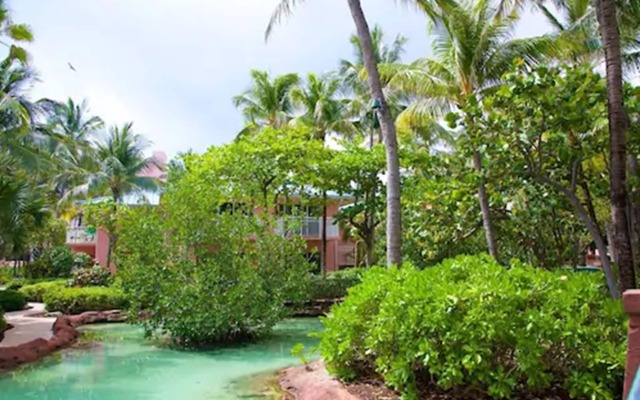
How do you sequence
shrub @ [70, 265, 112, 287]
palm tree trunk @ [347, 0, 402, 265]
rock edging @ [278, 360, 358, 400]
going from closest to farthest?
rock edging @ [278, 360, 358, 400], palm tree trunk @ [347, 0, 402, 265], shrub @ [70, 265, 112, 287]

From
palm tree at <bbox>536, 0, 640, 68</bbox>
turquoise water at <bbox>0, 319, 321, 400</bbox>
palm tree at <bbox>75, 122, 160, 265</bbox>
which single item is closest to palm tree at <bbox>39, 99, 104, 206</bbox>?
palm tree at <bbox>75, 122, 160, 265</bbox>

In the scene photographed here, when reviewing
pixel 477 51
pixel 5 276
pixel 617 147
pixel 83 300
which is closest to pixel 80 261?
pixel 5 276

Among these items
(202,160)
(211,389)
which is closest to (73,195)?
(202,160)

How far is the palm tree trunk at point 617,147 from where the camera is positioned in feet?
20.8

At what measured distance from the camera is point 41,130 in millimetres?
24906

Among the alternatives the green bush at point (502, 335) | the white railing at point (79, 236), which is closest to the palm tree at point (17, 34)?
the green bush at point (502, 335)

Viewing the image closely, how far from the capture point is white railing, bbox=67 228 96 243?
112ft

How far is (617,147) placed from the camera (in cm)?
659

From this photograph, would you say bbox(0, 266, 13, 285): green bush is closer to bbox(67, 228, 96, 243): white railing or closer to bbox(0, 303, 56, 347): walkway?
bbox(67, 228, 96, 243): white railing

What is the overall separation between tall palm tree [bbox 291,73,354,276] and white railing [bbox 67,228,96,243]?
15657mm

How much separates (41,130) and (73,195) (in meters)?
6.65

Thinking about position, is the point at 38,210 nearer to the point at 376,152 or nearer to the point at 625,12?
the point at 376,152

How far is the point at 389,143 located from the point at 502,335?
4.55 metres

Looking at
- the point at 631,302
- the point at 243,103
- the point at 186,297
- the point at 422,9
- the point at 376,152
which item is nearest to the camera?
the point at 631,302
